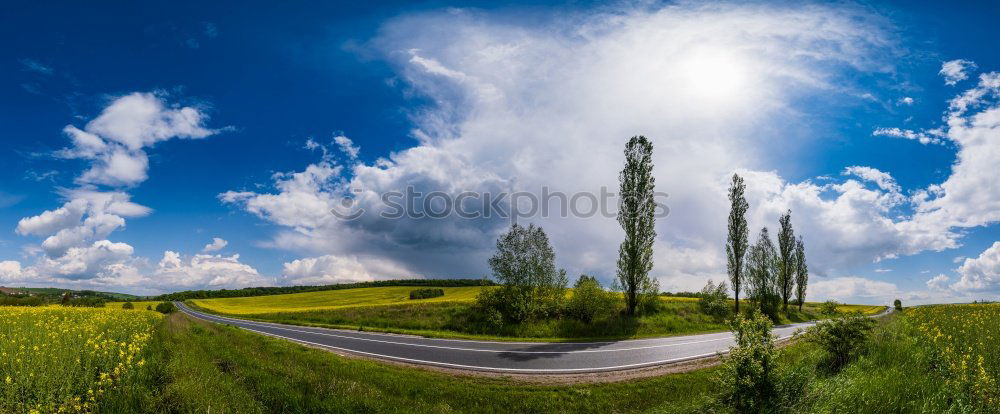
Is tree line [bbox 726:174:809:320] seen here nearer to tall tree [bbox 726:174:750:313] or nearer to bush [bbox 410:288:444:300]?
tall tree [bbox 726:174:750:313]

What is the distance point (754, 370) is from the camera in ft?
24.5

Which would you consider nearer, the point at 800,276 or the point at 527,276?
the point at 527,276

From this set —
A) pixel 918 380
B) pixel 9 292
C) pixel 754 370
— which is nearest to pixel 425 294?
pixel 754 370

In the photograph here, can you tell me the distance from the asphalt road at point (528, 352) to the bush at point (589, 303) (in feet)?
19.5

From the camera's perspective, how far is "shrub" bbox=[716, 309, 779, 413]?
7.53 metres

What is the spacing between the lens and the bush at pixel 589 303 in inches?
1174

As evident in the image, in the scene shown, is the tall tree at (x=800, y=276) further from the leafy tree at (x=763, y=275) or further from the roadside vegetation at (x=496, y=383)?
the roadside vegetation at (x=496, y=383)

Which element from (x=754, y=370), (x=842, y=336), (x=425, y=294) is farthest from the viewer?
(x=425, y=294)

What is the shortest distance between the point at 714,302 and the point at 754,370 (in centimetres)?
3644

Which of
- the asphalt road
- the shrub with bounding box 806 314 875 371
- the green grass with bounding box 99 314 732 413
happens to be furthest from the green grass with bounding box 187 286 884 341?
the shrub with bounding box 806 314 875 371

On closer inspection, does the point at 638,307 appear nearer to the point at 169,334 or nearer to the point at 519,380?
the point at 519,380

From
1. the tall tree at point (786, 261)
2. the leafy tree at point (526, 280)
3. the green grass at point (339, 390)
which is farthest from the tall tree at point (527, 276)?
the tall tree at point (786, 261)

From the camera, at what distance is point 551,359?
54.9ft

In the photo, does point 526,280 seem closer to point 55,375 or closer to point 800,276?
point 55,375
